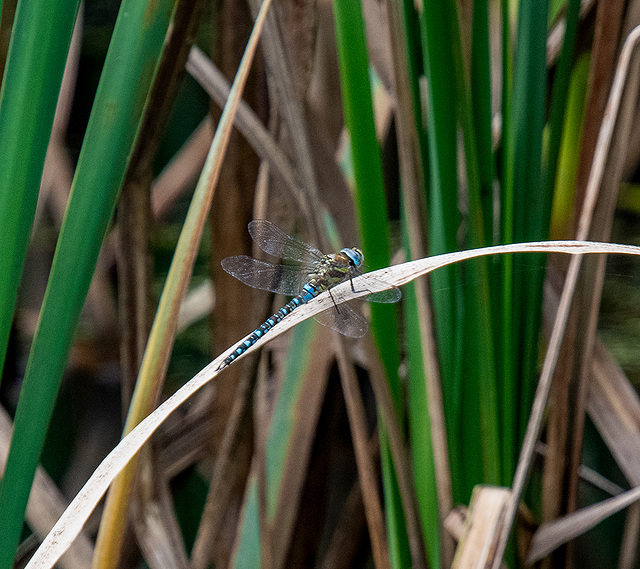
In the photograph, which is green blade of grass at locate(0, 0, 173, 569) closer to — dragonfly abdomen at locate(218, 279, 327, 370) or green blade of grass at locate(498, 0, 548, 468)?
dragonfly abdomen at locate(218, 279, 327, 370)

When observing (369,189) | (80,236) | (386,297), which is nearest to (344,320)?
(386,297)

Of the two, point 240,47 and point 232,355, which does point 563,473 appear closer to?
point 232,355

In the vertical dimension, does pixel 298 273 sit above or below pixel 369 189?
below

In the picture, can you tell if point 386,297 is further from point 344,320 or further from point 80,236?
point 80,236

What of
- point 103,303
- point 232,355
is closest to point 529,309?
point 232,355

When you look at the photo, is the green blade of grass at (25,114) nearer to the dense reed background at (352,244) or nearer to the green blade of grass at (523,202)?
the dense reed background at (352,244)

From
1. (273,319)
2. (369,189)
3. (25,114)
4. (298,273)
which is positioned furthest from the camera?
(298,273)

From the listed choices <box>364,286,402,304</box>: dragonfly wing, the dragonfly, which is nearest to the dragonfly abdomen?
the dragonfly
